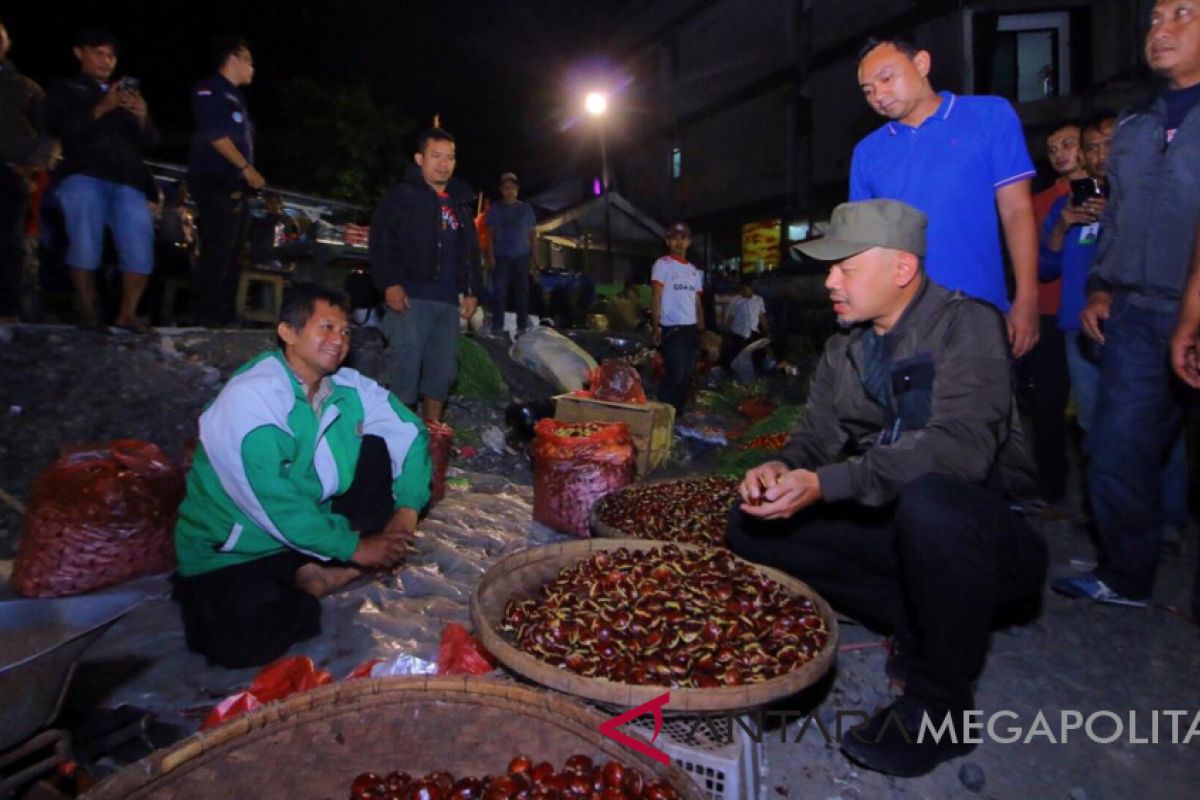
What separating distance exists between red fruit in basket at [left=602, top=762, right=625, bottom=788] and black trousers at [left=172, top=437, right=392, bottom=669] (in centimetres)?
162

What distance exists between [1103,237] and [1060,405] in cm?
165

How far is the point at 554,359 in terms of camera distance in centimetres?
Answer: 777

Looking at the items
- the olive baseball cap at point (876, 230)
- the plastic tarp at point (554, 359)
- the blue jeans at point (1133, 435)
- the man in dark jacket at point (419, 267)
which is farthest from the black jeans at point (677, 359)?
the olive baseball cap at point (876, 230)

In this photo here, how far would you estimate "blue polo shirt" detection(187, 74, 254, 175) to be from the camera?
5188 millimetres

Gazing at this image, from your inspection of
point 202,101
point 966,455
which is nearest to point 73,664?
point 966,455

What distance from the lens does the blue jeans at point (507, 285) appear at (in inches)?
378

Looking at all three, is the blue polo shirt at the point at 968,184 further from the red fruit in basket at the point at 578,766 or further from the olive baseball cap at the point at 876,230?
the red fruit in basket at the point at 578,766

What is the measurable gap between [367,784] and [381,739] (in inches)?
5.9

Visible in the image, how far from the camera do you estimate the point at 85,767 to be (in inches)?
74.5

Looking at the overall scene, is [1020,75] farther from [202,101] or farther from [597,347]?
[202,101]

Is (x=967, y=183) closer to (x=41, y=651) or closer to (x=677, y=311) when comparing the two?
(x=41, y=651)

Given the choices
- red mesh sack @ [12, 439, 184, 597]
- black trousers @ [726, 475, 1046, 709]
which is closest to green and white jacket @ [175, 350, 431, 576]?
red mesh sack @ [12, 439, 184, 597]

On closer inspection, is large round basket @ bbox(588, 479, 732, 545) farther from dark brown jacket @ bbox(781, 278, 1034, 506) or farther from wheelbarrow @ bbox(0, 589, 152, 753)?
wheelbarrow @ bbox(0, 589, 152, 753)

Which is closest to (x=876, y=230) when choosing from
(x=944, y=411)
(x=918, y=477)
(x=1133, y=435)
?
(x=944, y=411)
